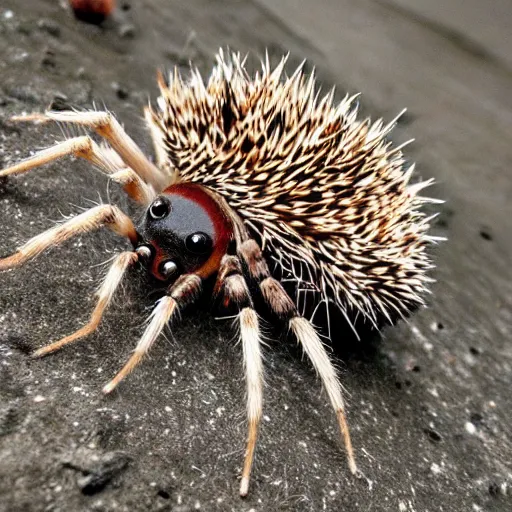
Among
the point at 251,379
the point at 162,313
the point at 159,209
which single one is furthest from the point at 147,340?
the point at 159,209

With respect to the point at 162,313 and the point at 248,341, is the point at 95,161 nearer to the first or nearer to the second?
the point at 162,313

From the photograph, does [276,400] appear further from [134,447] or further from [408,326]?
[408,326]

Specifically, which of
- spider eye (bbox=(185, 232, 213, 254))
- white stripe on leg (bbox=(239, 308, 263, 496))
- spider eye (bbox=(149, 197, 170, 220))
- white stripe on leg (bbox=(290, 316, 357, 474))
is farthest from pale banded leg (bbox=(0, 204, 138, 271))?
white stripe on leg (bbox=(290, 316, 357, 474))

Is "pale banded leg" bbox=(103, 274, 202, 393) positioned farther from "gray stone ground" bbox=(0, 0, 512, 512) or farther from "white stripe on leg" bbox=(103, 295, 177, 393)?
"gray stone ground" bbox=(0, 0, 512, 512)

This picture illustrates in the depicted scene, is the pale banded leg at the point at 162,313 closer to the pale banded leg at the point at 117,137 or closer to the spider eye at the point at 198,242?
the spider eye at the point at 198,242

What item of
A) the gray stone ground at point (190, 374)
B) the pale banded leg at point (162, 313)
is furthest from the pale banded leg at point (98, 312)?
the pale banded leg at point (162, 313)
